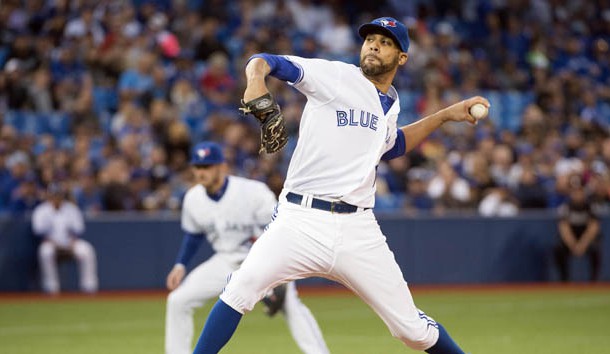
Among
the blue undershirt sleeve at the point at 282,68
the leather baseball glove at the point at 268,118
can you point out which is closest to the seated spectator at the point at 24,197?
the blue undershirt sleeve at the point at 282,68

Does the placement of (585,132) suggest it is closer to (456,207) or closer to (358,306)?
(456,207)

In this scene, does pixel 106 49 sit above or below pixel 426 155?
above

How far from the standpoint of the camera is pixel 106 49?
57.1 feet

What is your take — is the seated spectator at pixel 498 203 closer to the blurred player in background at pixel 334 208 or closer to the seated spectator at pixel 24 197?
the seated spectator at pixel 24 197

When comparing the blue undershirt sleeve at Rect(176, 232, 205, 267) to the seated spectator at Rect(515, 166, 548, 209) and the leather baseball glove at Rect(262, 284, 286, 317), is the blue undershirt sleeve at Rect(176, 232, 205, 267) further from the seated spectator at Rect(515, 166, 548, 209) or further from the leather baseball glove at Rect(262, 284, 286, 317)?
the seated spectator at Rect(515, 166, 548, 209)

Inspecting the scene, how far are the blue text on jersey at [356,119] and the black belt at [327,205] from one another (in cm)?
41

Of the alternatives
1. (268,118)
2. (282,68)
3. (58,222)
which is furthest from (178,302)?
(58,222)

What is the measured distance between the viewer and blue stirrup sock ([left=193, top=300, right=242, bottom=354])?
549cm

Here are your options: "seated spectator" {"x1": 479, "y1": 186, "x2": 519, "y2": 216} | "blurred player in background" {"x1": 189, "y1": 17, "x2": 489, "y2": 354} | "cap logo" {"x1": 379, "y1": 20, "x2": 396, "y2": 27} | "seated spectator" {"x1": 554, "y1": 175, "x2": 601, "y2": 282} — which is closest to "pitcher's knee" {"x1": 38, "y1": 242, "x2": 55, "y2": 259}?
"seated spectator" {"x1": 479, "y1": 186, "x2": 519, "y2": 216}

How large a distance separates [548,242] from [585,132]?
9.90 feet

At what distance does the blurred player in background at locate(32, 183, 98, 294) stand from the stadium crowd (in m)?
0.38

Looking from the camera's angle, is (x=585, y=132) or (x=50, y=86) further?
(x=585, y=132)

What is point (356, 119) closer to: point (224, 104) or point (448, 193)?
point (448, 193)

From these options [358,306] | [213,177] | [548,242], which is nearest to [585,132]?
[548,242]
